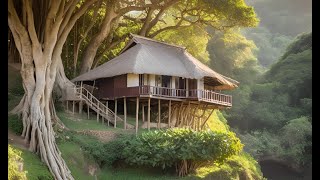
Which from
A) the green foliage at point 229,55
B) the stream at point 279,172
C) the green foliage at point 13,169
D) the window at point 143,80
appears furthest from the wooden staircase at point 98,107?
the green foliage at point 229,55

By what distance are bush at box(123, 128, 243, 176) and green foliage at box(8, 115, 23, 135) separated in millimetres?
4559

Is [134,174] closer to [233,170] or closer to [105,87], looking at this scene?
[233,170]

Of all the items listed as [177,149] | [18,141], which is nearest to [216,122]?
[177,149]

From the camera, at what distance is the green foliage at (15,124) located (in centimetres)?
1797

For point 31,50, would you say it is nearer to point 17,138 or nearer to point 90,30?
point 17,138

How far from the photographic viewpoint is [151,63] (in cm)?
2397

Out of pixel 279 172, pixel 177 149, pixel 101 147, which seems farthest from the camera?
pixel 279 172

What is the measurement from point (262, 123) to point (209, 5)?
18.1 metres

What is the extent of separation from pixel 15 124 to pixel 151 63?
8.44 m

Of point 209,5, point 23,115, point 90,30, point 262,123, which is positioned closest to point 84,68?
point 90,30

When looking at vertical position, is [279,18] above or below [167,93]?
above

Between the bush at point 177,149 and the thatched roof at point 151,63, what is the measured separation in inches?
179

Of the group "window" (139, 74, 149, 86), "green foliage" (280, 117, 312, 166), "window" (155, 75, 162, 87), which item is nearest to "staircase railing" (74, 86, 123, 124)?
"window" (139, 74, 149, 86)

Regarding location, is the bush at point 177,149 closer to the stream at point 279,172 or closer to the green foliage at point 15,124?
the green foliage at point 15,124
